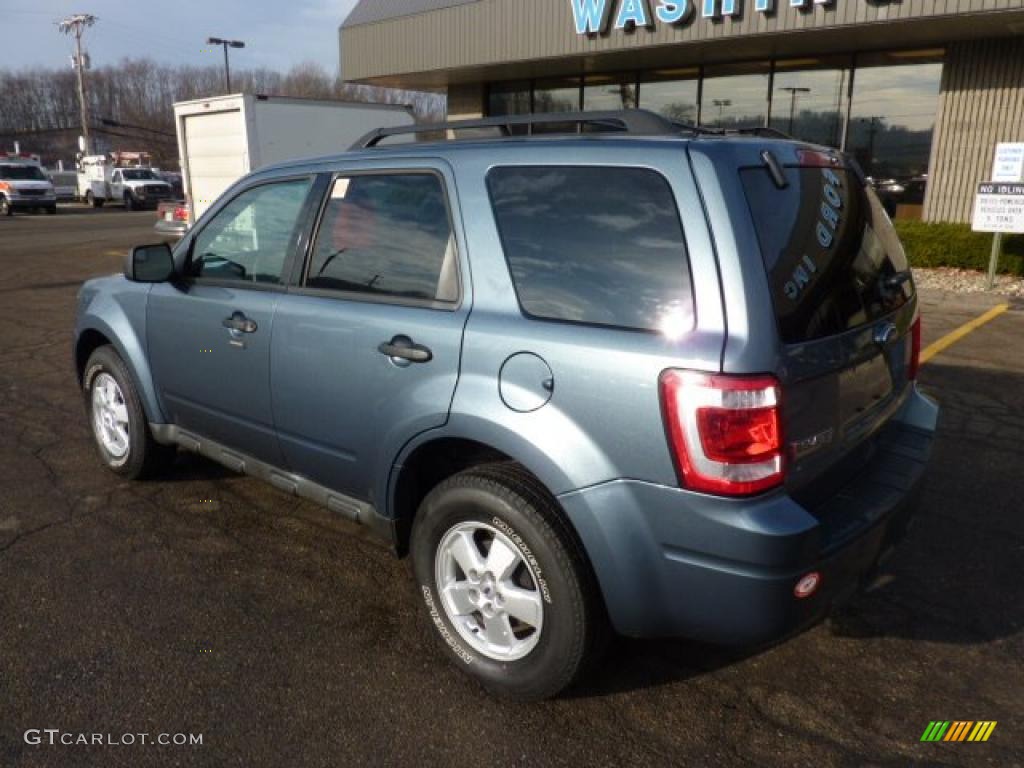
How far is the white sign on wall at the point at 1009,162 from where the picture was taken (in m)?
10.5

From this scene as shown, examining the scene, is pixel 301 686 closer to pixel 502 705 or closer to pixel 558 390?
pixel 502 705

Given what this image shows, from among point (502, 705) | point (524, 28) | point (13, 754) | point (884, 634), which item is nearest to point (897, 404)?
point (884, 634)

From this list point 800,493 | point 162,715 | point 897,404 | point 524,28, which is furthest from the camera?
point 524,28

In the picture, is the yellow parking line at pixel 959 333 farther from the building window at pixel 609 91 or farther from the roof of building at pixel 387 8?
the roof of building at pixel 387 8

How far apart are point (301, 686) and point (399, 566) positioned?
0.88 m

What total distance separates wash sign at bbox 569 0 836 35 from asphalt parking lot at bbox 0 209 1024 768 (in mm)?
9853

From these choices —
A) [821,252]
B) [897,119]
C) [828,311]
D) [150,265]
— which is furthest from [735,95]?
[828,311]

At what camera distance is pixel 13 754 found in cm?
237

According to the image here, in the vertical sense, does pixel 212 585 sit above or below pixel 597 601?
below

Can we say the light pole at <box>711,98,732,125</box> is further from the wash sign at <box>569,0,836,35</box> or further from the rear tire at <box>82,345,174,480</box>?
the rear tire at <box>82,345,174,480</box>

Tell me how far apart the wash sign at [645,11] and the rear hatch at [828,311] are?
1029 cm

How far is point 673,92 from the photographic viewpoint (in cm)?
1555

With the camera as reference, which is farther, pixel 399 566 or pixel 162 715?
pixel 399 566

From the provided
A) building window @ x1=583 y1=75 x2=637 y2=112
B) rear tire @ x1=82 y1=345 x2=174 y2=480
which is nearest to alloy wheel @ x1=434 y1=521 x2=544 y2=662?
rear tire @ x1=82 y1=345 x2=174 y2=480
